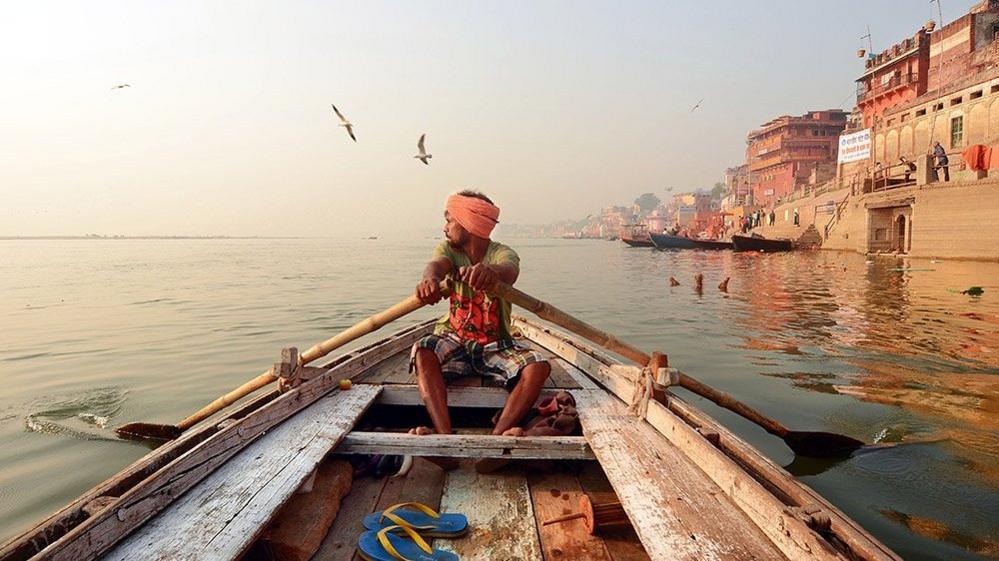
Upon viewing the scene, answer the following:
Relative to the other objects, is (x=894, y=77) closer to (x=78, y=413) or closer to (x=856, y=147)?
(x=856, y=147)

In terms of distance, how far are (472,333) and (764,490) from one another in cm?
210

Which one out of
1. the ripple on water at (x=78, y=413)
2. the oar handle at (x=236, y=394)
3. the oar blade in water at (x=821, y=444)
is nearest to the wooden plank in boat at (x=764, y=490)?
the oar blade in water at (x=821, y=444)

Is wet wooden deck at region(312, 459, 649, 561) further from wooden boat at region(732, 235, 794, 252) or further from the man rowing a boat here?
wooden boat at region(732, 235, 794, 252)

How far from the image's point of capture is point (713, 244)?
39125 mm

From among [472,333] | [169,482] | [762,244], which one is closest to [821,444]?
[472,333]

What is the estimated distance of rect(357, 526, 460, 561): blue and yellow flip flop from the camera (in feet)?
6.53

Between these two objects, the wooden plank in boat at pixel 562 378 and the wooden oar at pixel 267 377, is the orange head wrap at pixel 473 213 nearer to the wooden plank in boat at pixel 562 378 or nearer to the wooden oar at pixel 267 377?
the wooden oar at pixel 267 377

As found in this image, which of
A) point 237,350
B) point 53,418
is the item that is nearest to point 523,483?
point 53,418

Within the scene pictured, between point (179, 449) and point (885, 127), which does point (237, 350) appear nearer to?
point (179, 449)

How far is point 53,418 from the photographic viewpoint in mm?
5312

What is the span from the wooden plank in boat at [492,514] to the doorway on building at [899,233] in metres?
27.2

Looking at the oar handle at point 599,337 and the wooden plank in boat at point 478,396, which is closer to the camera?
the oar handle at point 599,337

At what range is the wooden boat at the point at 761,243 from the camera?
32.7 metres

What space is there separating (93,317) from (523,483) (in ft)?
42.0
